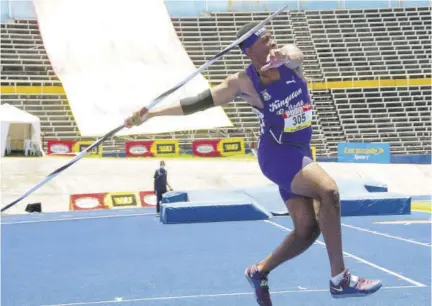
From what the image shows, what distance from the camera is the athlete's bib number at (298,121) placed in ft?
15.1

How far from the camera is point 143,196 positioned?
73.3 feet

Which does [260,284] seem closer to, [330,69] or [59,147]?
[59,147]

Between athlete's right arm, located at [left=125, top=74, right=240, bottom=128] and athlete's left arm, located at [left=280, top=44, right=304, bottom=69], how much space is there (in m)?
0.42

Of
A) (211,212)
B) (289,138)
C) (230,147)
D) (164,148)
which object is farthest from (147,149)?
(289,138)

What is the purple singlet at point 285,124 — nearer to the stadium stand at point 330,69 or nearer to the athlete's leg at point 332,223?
the athlete's leg at point 332,223

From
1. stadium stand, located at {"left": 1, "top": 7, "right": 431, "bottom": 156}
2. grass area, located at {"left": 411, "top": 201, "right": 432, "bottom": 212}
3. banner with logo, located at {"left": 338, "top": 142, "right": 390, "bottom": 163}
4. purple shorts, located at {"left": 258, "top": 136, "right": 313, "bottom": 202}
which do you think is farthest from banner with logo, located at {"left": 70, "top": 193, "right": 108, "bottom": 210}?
purple shorts, located at {"left": 258, "top": 136, "right": 313, "bottom": 202}

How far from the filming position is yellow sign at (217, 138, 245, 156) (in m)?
30.7

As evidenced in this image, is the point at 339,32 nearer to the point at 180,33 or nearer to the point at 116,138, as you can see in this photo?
the point at 180,33

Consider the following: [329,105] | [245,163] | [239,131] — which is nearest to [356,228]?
[245,163]

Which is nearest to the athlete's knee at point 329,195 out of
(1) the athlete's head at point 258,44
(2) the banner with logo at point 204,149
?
(1) the athlete's head at point 258,44

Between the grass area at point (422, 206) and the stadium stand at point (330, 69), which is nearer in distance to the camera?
the grass area at point (422, 206)

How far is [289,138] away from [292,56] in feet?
1.97

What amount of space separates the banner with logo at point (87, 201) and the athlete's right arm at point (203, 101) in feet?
56.7

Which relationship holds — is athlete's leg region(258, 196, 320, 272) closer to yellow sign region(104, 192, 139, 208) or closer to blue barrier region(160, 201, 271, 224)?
blue barrier region(160, 201, 271, 224)
